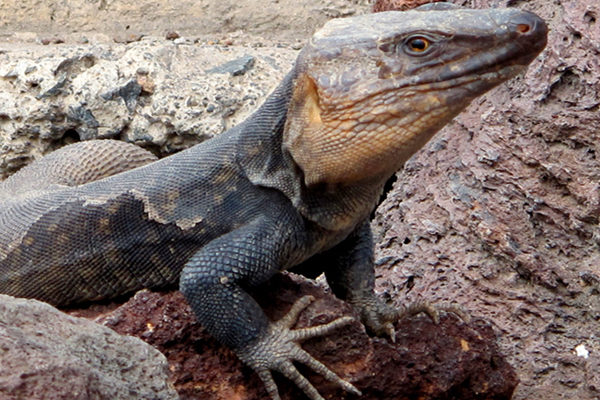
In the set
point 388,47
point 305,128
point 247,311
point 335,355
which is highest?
point 388,47

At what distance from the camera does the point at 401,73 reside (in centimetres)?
357

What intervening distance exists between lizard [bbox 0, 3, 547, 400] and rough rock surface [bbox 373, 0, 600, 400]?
102 centimetres

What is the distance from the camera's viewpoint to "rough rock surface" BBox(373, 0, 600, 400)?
5023 mm

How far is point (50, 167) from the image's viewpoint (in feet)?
16.4

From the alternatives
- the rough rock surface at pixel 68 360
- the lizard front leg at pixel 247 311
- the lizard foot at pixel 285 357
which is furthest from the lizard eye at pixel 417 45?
the rough rock surface at pixel 68 360

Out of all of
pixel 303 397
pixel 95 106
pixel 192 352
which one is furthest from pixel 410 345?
pixel 95 106

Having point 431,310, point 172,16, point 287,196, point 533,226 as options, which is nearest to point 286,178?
point 287,196

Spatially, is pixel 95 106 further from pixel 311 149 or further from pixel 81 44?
pixel 311 149

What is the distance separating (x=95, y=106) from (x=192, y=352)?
3162 millimetres

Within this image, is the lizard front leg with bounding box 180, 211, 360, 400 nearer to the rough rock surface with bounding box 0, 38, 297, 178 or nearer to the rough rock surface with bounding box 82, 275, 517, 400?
the rough rock surface with bounding box 82, 275, 517, 400

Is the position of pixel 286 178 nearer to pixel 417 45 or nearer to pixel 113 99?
pixel 417 45

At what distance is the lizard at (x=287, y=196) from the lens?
140 inches

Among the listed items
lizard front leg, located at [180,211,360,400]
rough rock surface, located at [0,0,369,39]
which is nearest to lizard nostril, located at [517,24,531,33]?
lizard front leg, located at [180,211,360,400]

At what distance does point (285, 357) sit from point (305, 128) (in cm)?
83
